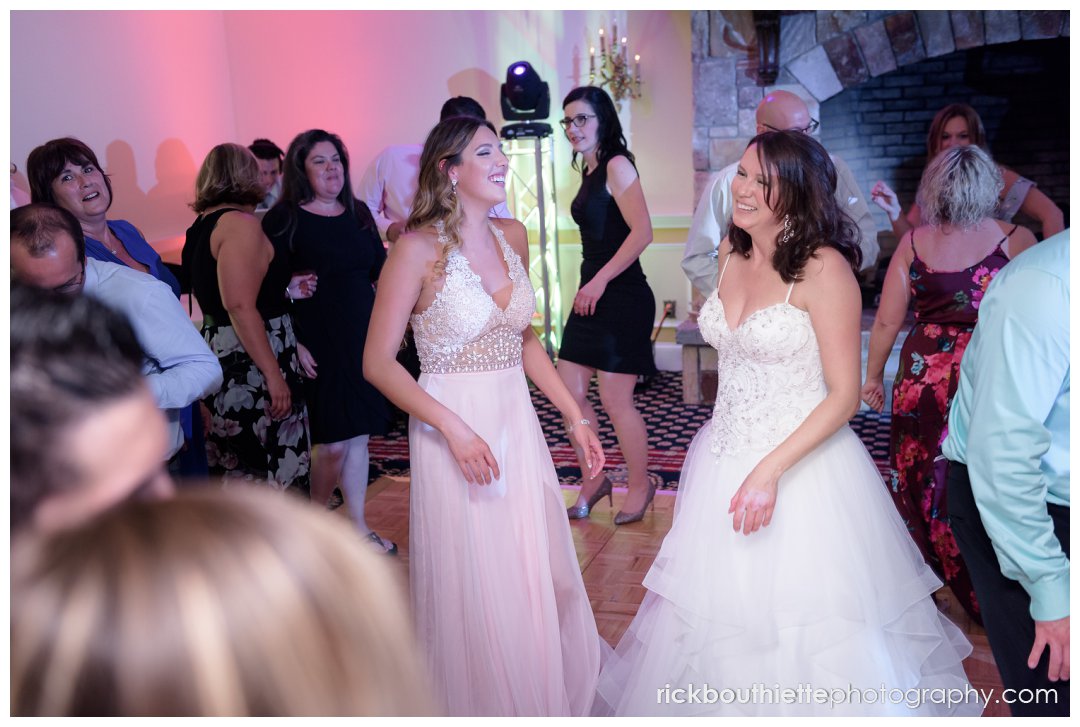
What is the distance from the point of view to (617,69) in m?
6.99

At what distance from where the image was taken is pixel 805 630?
210cm

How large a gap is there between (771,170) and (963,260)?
117cm

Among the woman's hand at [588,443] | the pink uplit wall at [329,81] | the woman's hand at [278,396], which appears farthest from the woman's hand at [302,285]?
the pink uplit wall at [329,81]

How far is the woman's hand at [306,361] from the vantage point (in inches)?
139

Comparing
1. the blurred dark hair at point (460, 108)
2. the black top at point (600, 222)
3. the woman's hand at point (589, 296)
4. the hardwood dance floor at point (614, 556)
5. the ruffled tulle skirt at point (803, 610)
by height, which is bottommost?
the hardwood dance floor at point (614, 556)

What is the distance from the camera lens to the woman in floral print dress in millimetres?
2930

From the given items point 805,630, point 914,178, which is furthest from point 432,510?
point 914,178

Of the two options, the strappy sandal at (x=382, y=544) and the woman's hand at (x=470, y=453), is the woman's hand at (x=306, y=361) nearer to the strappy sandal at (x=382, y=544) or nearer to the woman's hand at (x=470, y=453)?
the strappy sandal at (x=382, y=544)

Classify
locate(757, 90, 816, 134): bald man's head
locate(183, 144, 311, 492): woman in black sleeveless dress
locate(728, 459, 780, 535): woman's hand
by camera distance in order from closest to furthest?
1. locate(728, 459, 780, 535): woman's hand
2. locate(183, 144, 311, 492): woman in black sleeveless dress
3. locate(757, 90, 816, 134): bald man's head

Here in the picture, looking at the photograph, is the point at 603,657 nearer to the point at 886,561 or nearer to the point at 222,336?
the point at 886,561

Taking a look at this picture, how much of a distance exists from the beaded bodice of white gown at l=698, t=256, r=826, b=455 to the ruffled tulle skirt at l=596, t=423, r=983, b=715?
0.21 feet

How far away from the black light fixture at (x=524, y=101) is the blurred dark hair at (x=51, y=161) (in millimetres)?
3392

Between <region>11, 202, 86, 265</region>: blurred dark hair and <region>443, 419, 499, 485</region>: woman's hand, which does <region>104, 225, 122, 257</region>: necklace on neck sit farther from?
<region>443, 419, 499, 485</region>: woman's hand

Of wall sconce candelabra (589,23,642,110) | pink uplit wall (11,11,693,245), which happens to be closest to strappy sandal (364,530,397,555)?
pink uplit wall (11,11,693,245)
